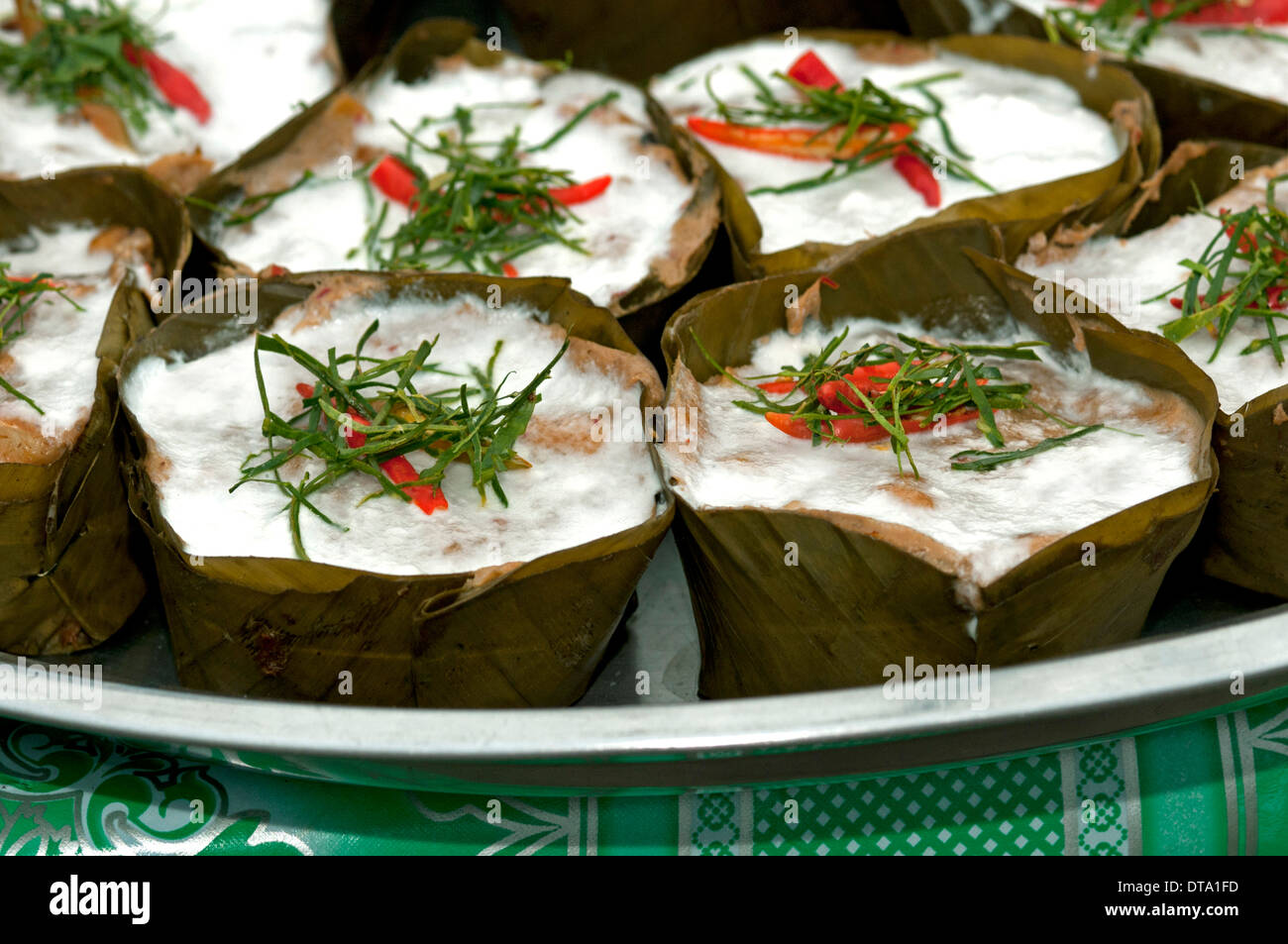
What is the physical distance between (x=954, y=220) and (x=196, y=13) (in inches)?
86.5

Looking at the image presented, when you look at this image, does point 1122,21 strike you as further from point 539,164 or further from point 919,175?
point 539,164

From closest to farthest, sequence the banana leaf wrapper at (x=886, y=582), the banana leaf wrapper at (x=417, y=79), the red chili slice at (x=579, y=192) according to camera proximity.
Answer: the banana leaf wrapper at (x=886, y=582) < the banana leaf wrapper at (x=417, y=79) < the red chili slice at (x=579, y=192)

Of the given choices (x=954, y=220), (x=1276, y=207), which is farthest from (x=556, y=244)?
(x=1276, y=207)

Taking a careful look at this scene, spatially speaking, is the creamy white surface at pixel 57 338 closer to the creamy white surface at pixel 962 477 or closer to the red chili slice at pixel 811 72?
the creamy white surface at pixel 962 477

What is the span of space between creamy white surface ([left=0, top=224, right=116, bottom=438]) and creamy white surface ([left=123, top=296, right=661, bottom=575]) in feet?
0.43

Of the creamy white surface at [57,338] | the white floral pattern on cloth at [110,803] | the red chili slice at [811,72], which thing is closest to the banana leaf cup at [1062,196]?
the red chili slice at [811,72]

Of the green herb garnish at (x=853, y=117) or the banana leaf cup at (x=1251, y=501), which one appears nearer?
the banana leaf cup at (x=1251, y=501)

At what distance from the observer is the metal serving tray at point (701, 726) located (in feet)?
5.86

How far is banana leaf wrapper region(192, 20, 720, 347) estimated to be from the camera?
260 centimetres

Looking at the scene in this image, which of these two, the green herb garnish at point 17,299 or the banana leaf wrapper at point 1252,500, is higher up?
the green herb garnish at point 17,299

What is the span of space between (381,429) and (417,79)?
4.92ft

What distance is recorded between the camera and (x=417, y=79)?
130 inches

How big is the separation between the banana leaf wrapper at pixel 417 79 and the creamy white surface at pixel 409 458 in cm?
26

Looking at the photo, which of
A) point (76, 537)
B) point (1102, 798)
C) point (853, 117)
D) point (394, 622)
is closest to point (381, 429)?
point (394, 622)
